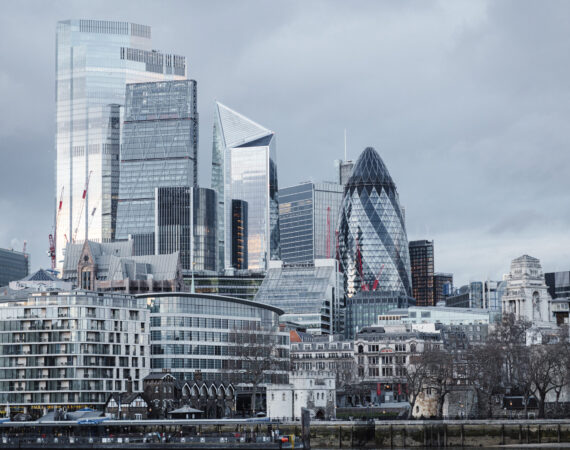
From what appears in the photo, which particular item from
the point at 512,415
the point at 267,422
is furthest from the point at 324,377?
the point at 512,415

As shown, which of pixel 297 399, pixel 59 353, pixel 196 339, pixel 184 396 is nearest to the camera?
pixel 297 399

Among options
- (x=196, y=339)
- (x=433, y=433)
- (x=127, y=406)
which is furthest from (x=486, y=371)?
(x=127, y=406)

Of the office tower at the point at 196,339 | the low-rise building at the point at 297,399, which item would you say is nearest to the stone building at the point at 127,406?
the low-rise building at the point at 297,399

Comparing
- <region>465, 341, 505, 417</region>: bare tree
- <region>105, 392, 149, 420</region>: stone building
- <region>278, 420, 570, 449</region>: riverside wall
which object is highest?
<region>465, 341, 505, 417</region>: bare tree

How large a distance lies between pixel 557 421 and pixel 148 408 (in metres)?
57.2

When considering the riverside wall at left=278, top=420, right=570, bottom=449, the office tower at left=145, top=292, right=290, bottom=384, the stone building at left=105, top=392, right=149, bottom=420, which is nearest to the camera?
the riverside wall at left=278, top=420, right=570, bottom=449

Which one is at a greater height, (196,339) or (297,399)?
(196,339)

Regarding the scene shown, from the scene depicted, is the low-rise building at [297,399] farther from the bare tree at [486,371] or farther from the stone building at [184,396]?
the bare tree at [486,371]

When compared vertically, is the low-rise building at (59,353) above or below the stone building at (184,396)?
above

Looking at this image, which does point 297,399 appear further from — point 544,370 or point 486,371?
point 544,370

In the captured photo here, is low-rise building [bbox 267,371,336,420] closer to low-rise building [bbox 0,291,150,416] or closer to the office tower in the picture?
low-rise building [bbox 0,291,150,416]

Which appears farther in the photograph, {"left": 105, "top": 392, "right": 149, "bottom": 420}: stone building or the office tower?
the office tower

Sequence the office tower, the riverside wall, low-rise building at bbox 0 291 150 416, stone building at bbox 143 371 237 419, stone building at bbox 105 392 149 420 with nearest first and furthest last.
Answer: the riverside wall, stone building at bbox 105 392 149 420, stone building at bbox 143 371 237 419, low-rise building at bbox 0 291 150 416, the office tower

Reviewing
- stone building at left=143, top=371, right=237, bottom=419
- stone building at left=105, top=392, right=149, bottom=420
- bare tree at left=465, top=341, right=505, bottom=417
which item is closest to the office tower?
stone building at left=143, top=371, right=237, bottom=419
